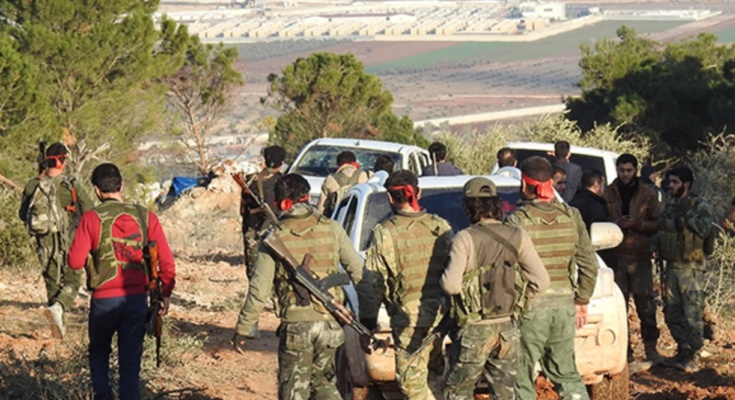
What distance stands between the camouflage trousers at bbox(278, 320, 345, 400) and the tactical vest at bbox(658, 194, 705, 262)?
3.55 meters

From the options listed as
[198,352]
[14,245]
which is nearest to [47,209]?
[198,352]

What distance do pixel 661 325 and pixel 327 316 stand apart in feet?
18.9

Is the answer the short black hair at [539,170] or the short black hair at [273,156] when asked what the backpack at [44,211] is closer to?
the short black hair at [273,156]

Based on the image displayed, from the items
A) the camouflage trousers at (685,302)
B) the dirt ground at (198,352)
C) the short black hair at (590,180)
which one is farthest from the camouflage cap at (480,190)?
the camouflage trousers at (685,302)

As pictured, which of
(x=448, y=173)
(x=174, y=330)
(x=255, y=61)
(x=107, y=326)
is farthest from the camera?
(x=255, y=61)

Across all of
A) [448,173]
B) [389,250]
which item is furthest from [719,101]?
[389,250]

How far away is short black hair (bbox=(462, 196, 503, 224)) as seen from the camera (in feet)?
Result: 22.5

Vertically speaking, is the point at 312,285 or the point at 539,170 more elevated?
the point at 539,170

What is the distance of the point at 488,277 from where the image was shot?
267 inches

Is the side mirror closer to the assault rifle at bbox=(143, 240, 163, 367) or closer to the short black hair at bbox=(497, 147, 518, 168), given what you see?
the assault rifle at bbox=(143, 240, 163, 367)

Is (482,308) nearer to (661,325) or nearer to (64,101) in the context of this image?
(661,325)

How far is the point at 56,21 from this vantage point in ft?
104

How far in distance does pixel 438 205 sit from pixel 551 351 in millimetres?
1913

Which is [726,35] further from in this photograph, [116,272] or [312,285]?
[312,285]
